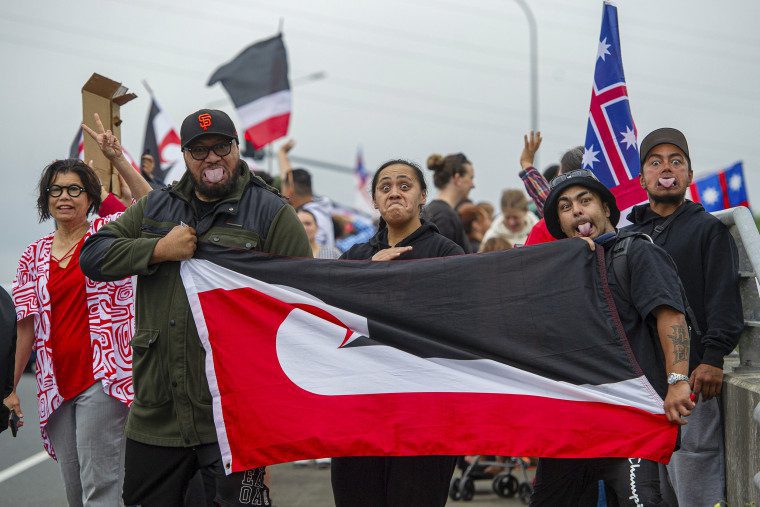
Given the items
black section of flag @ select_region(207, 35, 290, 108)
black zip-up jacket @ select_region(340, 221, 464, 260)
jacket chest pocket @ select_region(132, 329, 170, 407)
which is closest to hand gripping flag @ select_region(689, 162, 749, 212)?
black zip-up jacket @ select_region(340, 221, 464, 260)

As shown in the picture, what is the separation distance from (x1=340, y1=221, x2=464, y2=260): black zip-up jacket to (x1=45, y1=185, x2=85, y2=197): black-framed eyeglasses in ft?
5.29

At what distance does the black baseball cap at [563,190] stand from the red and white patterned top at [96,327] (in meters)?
2.35

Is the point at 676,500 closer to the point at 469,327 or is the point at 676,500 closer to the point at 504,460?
the point at 469,327

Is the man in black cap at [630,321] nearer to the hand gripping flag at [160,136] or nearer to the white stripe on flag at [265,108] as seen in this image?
the white stripe on flag at [265,108]

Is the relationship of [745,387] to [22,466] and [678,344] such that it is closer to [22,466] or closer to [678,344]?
[678,344]

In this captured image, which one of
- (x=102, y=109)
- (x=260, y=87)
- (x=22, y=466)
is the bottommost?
(x=22, y=466)

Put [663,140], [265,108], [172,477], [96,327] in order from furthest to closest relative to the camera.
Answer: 1. [265,108]
2. [96,327]
3. [663,140]
4. [172,477]

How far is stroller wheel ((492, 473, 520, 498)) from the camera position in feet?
30.2

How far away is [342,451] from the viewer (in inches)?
206

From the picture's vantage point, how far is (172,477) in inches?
205

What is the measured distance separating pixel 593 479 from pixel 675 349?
71 cm

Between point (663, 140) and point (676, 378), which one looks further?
point (663, 140)

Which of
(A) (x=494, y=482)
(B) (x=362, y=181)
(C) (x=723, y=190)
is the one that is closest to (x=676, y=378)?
(A) (x=494, y=482)

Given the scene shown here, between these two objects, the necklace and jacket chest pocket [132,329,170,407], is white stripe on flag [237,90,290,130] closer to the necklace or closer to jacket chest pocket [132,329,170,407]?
the necklace
